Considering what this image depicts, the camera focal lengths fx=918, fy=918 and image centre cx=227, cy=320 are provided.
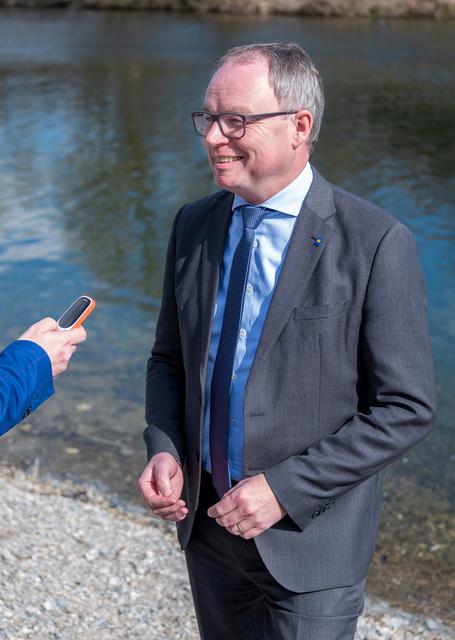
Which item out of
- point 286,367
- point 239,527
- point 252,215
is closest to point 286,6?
point 252,215

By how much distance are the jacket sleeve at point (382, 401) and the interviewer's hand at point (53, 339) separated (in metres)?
0.69

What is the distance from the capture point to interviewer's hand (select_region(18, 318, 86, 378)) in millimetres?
2615

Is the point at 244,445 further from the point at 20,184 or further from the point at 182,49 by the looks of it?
the point at 182,49

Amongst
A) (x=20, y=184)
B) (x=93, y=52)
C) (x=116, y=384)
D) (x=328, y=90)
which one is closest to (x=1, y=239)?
(x=20, y=184)

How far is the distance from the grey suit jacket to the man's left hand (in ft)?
0.09

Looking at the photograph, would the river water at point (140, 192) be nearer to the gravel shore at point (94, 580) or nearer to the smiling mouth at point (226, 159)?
the gravel shore at point (94, 580)

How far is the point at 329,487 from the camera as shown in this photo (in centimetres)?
245

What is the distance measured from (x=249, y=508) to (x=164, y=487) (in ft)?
1.11

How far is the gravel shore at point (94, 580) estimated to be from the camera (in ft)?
14.4

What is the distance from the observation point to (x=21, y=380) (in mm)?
2498

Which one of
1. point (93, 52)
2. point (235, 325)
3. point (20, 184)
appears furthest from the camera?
point (93, 52)

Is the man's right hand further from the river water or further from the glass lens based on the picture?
the river water

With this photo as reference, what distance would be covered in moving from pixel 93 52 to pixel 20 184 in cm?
1614

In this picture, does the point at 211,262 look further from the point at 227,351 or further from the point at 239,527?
the point at 239,527
